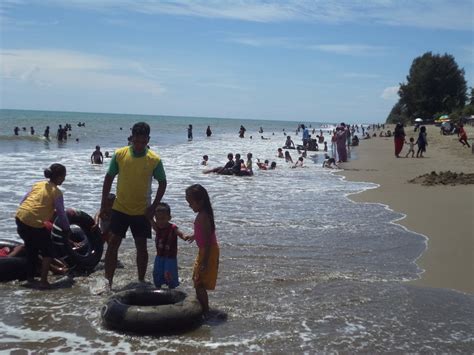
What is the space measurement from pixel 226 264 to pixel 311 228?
2.94 m

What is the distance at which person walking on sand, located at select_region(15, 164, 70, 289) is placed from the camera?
637 cm

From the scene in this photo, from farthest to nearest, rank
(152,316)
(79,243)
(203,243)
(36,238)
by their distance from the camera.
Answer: (79,243)
(36,238)
(203,243)
(152,316)

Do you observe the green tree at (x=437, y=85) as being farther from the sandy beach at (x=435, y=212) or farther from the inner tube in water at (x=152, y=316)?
the inner tube in water at (x=152, y=316)

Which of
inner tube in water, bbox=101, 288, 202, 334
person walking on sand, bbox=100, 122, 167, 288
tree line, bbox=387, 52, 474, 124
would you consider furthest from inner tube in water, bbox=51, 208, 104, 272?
tree line, bbox=387, 52, 474, 124

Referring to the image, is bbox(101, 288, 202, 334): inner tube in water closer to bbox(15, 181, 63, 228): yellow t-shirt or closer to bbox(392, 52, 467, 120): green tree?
bbox(15, 181, 63, 228): yellow t-shirt

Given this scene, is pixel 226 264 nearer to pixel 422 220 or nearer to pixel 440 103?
pixel 422 220

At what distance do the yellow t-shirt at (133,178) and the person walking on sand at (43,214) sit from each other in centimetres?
68

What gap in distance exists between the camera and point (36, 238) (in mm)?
6488

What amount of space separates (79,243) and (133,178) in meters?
1.75

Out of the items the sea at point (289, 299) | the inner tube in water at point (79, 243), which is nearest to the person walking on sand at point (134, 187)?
the sea at point (289, 299)

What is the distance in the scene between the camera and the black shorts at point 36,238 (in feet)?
21.1

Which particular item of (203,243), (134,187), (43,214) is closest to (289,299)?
(203,243)

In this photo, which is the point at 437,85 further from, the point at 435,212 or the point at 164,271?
the point at 164,271

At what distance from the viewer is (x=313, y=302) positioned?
5.99m
